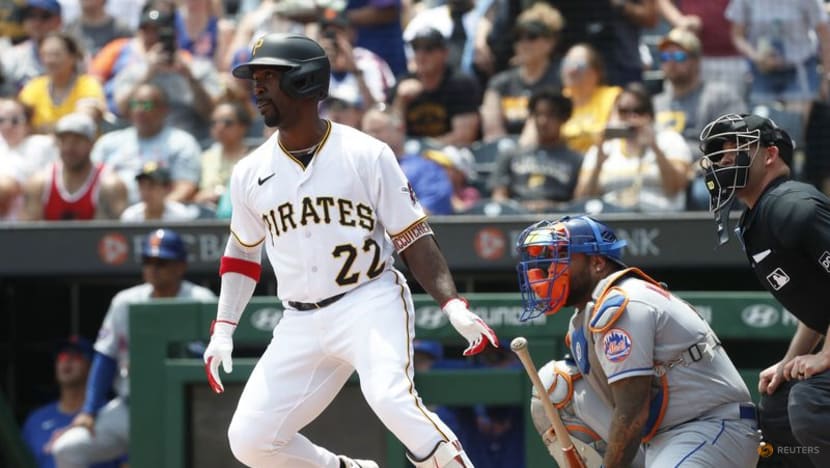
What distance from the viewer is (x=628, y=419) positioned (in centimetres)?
436

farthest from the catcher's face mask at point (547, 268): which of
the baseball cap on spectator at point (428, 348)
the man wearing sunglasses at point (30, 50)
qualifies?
the man wearing sunglasses at point (30, 50)

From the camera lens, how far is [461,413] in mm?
6234

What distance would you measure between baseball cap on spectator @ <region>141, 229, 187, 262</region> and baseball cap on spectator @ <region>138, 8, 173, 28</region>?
254cm

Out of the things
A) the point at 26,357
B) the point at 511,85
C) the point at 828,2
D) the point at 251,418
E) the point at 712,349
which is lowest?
the point at 26,357

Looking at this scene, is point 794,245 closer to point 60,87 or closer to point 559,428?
point 559,428

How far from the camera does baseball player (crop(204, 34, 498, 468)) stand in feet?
15.1

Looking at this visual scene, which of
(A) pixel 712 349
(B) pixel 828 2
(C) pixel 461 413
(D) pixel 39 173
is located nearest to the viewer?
(A) pixel 712 349

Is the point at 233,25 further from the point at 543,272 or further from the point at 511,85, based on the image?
the point at 543,272

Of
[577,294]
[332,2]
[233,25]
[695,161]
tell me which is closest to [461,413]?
[577,294]

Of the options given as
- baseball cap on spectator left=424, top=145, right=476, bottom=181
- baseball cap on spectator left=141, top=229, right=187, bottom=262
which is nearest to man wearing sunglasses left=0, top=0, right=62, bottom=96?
baseball cap on spectator left=141, top=229, right=187, bottom=262

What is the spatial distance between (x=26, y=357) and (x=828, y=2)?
559 cm

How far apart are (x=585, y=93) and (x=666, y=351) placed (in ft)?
13.5

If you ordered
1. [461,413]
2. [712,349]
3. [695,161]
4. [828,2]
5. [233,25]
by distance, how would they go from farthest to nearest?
1. [233,25]
2. [828,2]
3. [695,161]
4. [461,413]
5. [712,349]

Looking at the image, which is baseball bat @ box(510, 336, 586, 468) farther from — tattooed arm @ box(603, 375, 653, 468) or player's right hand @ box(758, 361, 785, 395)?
player's right hand @ box(758, 361, 785, 395)
